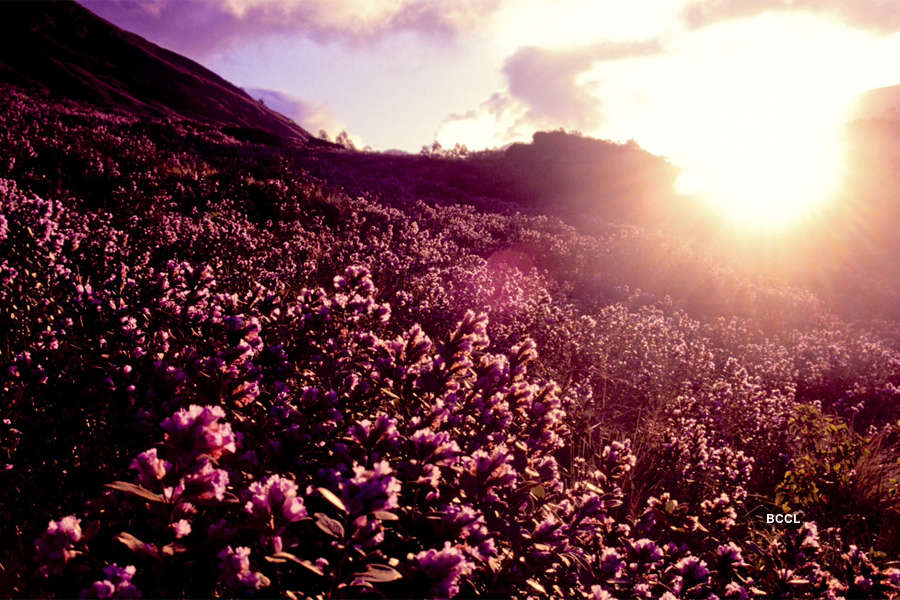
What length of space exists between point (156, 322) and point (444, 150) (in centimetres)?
3544

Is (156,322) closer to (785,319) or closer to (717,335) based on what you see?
(717,335)

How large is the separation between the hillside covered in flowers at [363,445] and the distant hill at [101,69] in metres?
31.7

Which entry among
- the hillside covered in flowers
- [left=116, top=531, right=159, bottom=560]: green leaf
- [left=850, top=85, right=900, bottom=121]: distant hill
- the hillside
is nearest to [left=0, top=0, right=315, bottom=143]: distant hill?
A: the hillside

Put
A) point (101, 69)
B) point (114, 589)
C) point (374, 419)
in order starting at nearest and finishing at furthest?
point (114, 589), point (374, 419), point (101, 69)

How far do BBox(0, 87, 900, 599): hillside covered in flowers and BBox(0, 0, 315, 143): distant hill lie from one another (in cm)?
3172

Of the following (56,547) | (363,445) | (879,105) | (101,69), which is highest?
(879,105)

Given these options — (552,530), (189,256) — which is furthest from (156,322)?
(189,256)

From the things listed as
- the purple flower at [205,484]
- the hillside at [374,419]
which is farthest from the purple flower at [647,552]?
the purple flower at [205,484]

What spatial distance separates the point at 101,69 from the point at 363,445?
57030 millimetres

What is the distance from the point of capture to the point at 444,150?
36.1m

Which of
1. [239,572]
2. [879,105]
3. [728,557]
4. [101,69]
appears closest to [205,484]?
[239,572]

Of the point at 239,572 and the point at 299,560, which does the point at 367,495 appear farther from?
the point at 239,572

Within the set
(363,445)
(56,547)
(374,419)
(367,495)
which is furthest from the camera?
(374,419)

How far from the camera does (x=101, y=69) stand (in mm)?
43344
